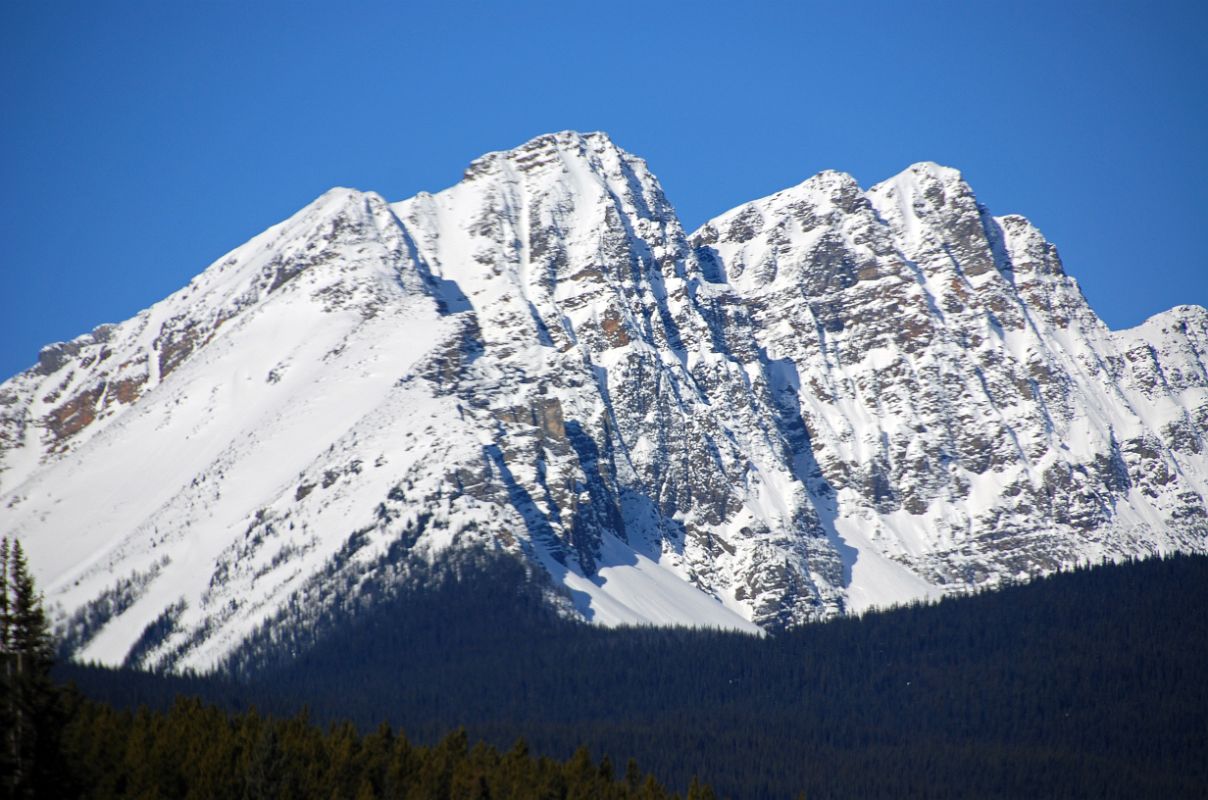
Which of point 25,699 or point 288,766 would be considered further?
point 288,766

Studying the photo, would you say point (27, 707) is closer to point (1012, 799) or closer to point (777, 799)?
point (777, 799)

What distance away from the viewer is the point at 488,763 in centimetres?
Result: 14312

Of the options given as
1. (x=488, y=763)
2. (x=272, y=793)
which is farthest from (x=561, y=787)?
(x=272, y=793)

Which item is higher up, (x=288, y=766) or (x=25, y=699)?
(x=288, y=766)

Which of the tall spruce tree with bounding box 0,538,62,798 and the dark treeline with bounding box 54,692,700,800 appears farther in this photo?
the dark treeline with bounding box 54,692,700,800

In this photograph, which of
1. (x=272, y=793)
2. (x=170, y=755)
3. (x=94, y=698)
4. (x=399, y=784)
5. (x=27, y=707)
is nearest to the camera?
(x=27, y=707)

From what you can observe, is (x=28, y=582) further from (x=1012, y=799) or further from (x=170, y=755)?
(x=1012, y=799)

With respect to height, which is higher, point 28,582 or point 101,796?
point 28,582

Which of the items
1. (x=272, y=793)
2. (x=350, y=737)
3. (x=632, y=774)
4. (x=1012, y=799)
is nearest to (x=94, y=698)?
(x=350, y=737)

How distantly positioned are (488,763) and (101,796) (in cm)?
3737

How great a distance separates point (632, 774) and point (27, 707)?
7036 centimetres

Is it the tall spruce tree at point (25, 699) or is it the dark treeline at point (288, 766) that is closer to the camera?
the tall spruce tree at point (25, 699)

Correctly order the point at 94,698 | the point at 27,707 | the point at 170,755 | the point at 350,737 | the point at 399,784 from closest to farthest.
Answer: the point at 27,707 → the point at 170,755 → the point at 399,784 → the point at 350,737 → the point at 94,698

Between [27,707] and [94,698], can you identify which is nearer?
[27,707]
